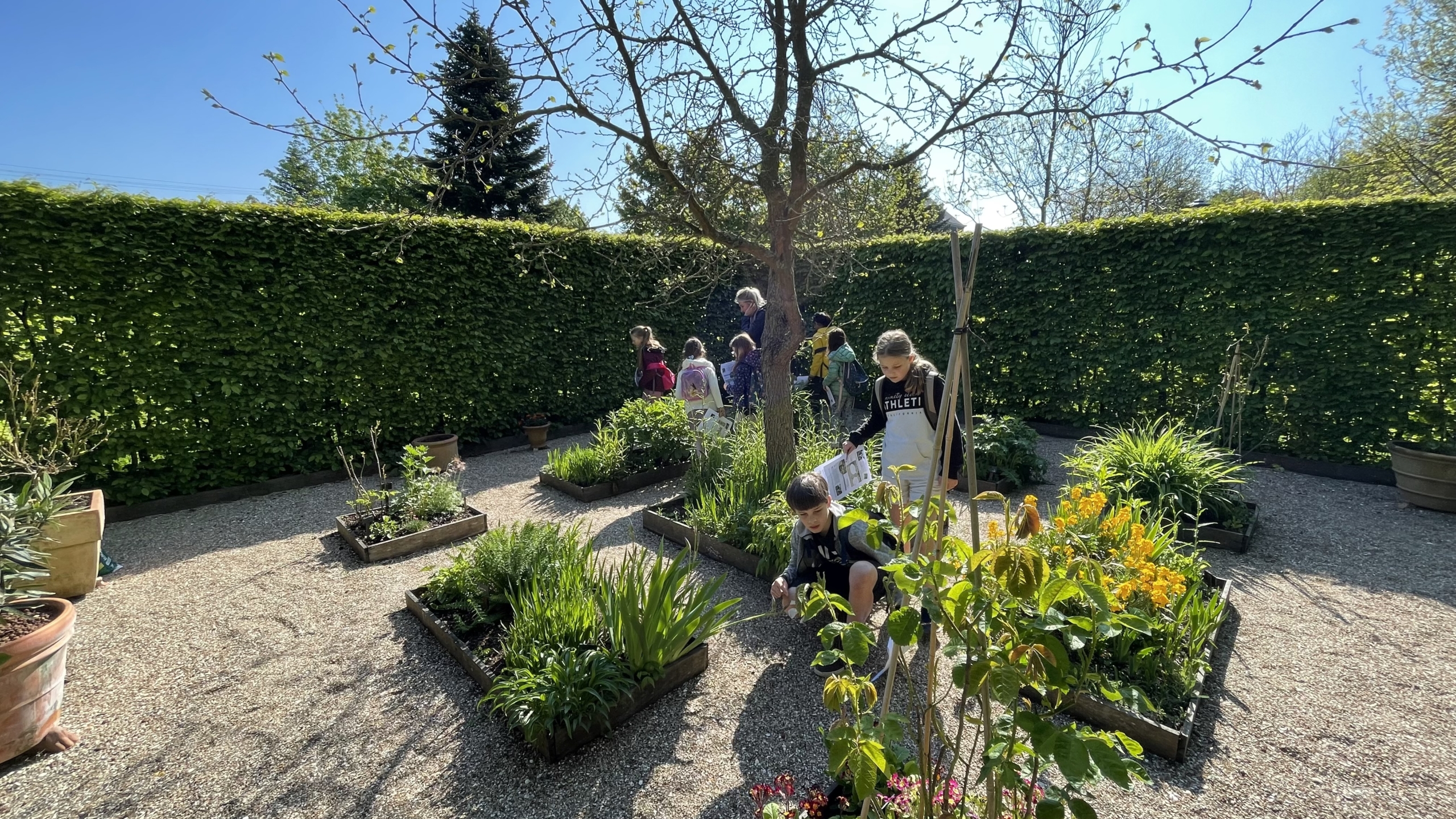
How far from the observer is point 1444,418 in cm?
500

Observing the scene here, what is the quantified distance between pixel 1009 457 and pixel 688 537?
10.9 ft

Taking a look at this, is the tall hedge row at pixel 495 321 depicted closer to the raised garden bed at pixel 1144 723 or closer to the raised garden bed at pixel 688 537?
the raised garden bed at pixel 688 537

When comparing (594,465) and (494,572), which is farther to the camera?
(594,465)

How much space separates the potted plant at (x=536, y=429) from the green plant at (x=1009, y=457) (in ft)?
17.5

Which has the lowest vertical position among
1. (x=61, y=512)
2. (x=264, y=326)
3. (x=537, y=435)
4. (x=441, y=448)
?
(x=537, y=435)

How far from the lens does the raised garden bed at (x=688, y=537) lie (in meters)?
3.80

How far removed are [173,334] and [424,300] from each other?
2.19 meters

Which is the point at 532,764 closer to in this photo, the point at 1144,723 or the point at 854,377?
the point at 1144,723

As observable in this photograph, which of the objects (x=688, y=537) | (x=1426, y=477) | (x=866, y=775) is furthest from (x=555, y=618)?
(x=1426, y=477)

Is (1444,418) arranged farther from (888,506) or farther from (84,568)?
(84,568)

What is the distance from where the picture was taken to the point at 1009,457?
18.0 feet

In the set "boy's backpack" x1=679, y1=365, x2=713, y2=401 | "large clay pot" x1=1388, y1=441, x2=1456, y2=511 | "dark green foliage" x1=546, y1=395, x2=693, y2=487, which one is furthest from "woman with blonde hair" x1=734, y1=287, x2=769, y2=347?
"large clay pot" x1=1388, y1=441, x2=1456, y2=511

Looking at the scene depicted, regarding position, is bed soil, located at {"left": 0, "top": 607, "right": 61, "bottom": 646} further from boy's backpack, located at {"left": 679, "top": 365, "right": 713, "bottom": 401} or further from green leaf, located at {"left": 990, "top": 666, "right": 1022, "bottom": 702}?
boy's backpack, located at {"left": 679, "top": 365, "right": 713, "bottom": 401}

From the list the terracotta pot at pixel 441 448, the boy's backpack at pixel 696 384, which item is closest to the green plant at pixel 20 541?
the terracotta pot at pixel 441 448
